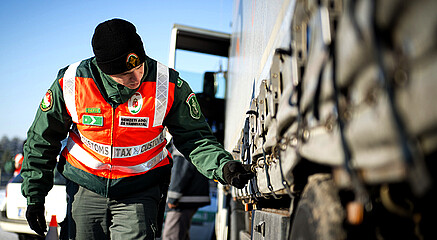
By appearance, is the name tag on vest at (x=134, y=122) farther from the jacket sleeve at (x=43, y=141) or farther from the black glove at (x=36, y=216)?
the black glove at (x=36, y=216)

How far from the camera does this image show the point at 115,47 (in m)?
2.33

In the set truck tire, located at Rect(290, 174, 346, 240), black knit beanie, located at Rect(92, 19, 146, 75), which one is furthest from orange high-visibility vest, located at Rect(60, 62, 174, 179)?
truck tire, located at Rect(290, 174, 346, 240)

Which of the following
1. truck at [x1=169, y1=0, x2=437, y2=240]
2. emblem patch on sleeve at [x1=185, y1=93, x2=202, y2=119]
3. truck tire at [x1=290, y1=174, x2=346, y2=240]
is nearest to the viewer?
truck at [x1=169, y1=0, x2=437, y2=240]

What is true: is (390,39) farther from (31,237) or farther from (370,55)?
(31,237)

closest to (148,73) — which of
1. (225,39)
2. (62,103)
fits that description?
(62,103)

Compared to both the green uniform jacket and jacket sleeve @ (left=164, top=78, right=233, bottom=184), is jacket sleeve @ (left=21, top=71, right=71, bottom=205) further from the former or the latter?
jacket sleeve @ (left=164, top=78, right=233, bottom=184)

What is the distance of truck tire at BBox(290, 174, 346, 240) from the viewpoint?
2.93 ft

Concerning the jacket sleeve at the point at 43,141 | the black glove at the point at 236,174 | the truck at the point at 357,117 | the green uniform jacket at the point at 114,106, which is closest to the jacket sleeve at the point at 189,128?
the green uniform jacket at the point at 114,106

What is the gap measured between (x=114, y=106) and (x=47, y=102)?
47 centimetres

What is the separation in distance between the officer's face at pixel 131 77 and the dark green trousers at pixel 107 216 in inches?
28.7

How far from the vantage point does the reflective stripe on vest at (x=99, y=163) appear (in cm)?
253

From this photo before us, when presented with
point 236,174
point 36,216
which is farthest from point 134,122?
point 36,216

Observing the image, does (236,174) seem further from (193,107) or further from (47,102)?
(47,102)

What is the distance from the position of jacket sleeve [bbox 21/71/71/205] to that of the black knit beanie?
1.34 feet
